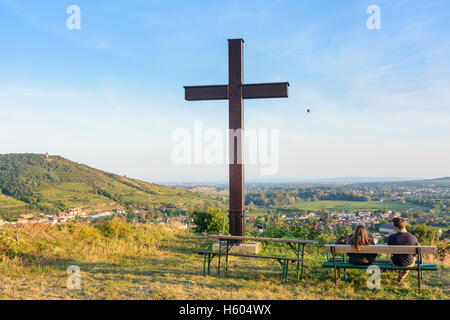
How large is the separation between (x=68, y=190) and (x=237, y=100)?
26.2 metres

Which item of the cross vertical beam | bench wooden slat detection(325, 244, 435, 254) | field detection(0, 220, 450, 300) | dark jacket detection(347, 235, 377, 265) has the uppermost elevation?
the cross vertical beam

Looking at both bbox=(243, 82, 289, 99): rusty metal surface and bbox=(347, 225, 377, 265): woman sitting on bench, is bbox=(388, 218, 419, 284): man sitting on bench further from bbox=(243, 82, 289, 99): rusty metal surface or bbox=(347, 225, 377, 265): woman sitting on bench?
bbox=(243, 82, 289, 99): rusty metal surface

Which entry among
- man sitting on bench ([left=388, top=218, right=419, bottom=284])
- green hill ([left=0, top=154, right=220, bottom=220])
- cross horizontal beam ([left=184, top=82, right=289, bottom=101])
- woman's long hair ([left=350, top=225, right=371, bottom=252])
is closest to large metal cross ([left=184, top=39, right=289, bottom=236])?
cross horizontal beam ([left=184, top=82, right=289, bottom=101])

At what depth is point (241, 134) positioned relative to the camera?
25.9ft

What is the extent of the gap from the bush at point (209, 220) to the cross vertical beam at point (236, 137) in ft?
10.1

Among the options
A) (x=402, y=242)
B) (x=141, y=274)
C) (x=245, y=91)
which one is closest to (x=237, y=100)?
(x=245, y=91)

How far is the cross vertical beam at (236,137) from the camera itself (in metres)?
7.91

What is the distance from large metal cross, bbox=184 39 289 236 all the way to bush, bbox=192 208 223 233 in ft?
10.1

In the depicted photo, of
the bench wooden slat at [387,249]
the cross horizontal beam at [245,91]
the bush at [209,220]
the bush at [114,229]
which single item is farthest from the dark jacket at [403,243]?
the bush at [114,229]

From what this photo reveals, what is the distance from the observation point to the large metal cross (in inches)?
311
